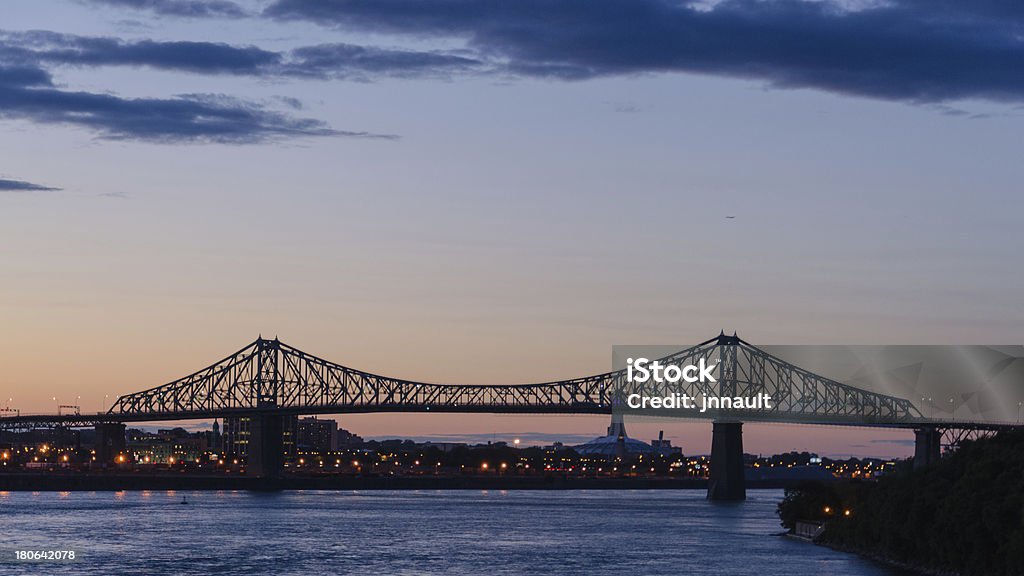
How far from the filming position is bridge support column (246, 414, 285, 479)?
160 m

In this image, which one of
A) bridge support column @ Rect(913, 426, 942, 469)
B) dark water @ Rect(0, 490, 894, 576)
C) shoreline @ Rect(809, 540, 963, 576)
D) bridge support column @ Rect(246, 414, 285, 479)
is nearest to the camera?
shoreline @ Rect(809, 540, 963, 576)

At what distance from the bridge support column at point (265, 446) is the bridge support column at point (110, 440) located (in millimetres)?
20404

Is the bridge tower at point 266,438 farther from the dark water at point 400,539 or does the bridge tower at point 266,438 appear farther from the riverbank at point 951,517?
the riverbank at point 951,517

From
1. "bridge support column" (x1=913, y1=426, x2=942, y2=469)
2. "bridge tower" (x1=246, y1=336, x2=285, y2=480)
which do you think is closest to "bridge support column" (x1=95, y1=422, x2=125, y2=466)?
"bridge tower" (x1=246, y1=336, x2=285, y2=480)

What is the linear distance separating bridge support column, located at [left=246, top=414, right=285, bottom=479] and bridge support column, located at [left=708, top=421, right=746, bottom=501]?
4170cm

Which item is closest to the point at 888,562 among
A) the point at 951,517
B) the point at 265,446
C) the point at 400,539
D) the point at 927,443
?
the point at 951,517

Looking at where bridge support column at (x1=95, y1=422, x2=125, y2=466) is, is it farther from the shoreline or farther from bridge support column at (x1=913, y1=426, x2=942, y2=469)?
the shoreline

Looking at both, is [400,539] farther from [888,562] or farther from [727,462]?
[727,462]

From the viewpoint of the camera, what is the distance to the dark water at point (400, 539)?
6725 centimetres

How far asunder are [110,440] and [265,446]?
88.8 ft

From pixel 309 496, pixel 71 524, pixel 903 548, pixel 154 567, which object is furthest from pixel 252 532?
pixel 309 496

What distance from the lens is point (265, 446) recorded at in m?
162

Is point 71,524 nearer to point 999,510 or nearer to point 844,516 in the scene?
point 844,516

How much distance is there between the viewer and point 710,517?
114 m
